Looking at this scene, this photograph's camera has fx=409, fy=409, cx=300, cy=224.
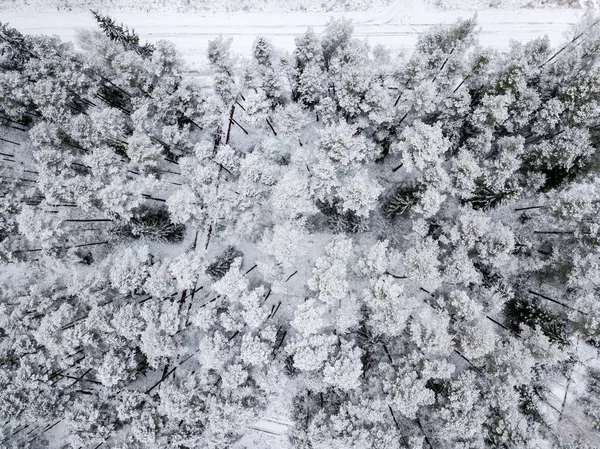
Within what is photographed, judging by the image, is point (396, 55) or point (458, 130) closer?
point (458, 130)

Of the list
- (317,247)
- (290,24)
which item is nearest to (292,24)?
(290,24)

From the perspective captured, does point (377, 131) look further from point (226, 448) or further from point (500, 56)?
point (226, 448)

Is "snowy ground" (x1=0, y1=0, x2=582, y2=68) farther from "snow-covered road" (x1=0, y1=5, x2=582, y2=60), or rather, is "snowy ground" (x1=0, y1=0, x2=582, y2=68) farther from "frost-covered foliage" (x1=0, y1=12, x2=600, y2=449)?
"frost-covered foliage" (x1=0, y1=12, x2=600, y2=449)

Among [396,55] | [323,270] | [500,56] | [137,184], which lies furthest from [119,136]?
[500,56]

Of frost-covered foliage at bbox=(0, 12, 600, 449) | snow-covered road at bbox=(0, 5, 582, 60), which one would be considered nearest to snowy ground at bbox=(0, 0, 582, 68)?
snow-covered road at bbox=(0, 5, 582, 60)

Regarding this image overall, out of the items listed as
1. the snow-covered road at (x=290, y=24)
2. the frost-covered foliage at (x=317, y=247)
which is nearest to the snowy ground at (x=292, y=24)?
the snow-covered road at (x=290, y=24)

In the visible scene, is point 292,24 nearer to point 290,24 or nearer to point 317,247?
point 290,24
